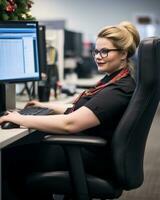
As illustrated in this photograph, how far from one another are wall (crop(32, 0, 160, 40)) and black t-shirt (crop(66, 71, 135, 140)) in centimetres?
682

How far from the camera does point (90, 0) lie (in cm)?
830

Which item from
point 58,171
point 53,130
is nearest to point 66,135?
point 53,130

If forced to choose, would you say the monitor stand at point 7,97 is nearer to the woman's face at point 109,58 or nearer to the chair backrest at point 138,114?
the woman's face at point 109,58

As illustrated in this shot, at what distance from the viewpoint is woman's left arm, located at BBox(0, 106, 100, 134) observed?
1548 millimetres

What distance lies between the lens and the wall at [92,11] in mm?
8227

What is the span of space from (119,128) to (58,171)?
1.06 ft

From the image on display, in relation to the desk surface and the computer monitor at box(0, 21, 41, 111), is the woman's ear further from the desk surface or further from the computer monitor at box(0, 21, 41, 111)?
the computer monitor at box(0, 21, 41, 111)

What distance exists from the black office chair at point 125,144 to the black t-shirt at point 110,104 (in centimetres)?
5

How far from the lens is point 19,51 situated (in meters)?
2.17

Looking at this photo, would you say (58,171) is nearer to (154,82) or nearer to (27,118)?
(27,118)

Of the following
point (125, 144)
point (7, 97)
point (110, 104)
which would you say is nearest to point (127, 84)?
point (110, 104)

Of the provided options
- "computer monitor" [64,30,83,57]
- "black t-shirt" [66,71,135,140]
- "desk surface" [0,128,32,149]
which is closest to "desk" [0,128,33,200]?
"desk surface" [0,128,32,149]

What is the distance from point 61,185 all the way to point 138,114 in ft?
1.39

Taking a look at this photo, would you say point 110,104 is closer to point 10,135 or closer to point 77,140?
point 77,140
